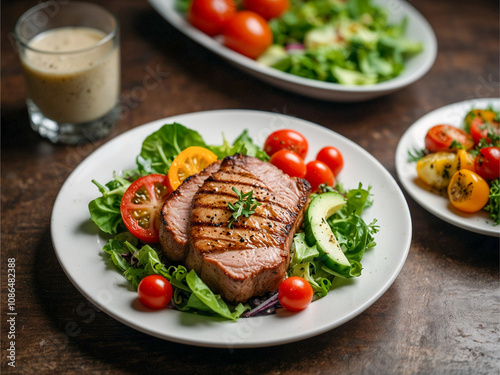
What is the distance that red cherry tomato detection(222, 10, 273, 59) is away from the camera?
5.05 m

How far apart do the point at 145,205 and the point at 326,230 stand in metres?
1.17

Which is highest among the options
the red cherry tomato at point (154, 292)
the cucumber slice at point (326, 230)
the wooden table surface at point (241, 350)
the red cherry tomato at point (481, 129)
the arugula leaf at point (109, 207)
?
the red cherry tomato at point (481, 129)

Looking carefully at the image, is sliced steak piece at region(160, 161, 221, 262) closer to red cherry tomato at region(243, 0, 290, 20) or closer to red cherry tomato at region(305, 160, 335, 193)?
red cherry tomato at region(305, 160, 335, 193)

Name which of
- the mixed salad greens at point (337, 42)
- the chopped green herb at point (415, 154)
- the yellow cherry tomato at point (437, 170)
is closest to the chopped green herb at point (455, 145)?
the yellow cherry tomato at point (437, 170)

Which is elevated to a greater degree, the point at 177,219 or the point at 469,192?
the point at 469,192

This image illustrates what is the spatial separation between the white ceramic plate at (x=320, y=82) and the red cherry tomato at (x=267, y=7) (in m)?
0.58

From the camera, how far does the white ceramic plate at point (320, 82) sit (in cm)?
462

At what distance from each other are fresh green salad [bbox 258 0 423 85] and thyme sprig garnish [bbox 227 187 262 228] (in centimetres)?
212

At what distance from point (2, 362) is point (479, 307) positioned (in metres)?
2.84

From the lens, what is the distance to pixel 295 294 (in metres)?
2.85

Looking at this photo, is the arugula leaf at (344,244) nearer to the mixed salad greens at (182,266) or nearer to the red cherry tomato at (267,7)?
the mixed salad greens at (182,266)

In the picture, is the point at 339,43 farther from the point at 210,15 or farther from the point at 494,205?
the point at 494,205

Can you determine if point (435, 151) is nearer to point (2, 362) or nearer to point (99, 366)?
point (99, 366)

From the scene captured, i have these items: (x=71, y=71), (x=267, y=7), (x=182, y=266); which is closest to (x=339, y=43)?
(x=267, y=7)
